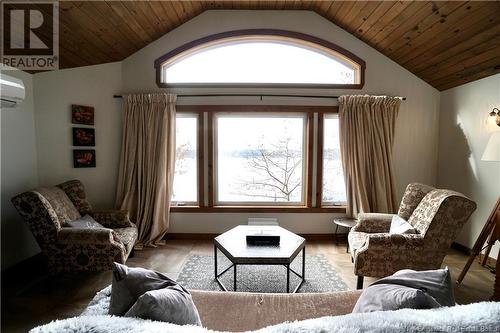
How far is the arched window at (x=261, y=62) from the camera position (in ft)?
12.7

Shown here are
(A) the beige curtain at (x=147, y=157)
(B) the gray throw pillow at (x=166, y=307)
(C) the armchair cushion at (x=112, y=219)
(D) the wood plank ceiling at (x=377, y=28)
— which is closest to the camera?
(B) the gray throw pillow at (x=166, y=307)

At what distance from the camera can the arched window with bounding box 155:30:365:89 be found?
3869 mm

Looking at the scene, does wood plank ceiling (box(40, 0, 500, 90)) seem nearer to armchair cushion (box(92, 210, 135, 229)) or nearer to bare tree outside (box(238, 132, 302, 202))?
bare tree outside (box(238, 132, 302, 202))

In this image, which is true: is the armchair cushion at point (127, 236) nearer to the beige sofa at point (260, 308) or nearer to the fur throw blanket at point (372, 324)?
the beige sofa at point (260, 308)

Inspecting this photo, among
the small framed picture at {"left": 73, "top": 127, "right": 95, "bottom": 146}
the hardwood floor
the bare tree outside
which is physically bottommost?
the hardwood floor

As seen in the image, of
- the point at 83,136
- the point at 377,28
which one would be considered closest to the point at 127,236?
the point at 83,136

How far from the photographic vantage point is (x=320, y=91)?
389 centimetres

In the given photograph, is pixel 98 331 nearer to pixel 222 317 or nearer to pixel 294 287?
pixel 222 317

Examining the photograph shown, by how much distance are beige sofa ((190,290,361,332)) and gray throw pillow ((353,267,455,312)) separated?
0.33 meters

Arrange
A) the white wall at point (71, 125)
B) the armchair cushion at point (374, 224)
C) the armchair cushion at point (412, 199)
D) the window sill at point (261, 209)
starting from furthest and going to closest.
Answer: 1. the window sill at point (261, 209)
2. the white wall at point (71, 125)
3. the armchair cushion at point (374, 224)
4. the armchair cushion at point (412, 199)

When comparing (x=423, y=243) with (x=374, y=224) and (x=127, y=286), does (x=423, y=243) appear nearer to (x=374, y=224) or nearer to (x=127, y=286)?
(x=374, y=224)

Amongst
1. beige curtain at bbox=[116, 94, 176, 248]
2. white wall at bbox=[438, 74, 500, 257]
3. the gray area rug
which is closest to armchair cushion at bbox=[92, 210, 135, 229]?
beige curtain at bbox=[116, 94, 176, 248]

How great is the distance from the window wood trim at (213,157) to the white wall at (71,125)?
98cm

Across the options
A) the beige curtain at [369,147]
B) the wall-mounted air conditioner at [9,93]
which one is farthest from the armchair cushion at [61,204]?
the beige curtain at [369,147]
